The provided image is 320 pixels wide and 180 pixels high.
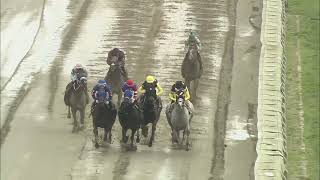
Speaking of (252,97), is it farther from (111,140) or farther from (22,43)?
(22,43)

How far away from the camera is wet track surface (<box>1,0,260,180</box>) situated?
42.4 ft

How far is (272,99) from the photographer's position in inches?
565

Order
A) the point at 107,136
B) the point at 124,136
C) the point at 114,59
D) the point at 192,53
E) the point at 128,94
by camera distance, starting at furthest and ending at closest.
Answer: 1. the point at 192,53
2. the point at 114,59
3. the point at 107,136
4. the point at 124,136
5. the point at 128,94

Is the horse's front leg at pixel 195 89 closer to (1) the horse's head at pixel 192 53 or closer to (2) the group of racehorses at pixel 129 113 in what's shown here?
(1) the horse's head at pixel 192 53

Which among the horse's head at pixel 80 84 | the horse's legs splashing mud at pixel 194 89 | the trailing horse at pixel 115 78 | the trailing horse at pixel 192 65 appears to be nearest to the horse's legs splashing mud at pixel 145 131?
the trailing horse at pixel 115 78

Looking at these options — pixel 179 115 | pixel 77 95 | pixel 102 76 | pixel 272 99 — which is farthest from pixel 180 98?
pixel 102 76

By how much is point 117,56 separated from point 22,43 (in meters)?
5.02

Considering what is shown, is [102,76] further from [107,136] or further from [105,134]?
[105,134]

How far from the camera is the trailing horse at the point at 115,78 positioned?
1356cm

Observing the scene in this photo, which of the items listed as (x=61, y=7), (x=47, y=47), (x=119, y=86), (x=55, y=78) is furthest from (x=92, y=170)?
(x=61, y=7)

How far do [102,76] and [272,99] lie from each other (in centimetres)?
400

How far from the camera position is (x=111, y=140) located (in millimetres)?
13523

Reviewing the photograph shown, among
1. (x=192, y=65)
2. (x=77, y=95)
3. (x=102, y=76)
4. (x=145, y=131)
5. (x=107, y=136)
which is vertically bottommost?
(x=107, y=136)

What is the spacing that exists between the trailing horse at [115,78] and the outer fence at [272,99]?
2.83m
